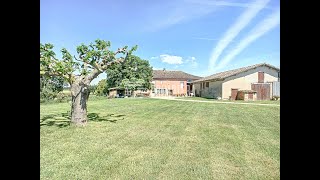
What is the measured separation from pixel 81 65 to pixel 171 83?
1542 centimetres

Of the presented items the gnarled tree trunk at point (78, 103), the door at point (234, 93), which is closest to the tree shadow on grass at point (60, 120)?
the gnarled tree trunk at point (78, 103)

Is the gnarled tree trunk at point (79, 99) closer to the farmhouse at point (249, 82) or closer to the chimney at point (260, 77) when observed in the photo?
the farmhouse at point (249, 82)

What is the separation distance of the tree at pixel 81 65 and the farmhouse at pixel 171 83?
13.2 meters

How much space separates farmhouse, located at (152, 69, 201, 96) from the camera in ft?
63.0

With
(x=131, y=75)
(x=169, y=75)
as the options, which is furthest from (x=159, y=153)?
(x=169, y=75)

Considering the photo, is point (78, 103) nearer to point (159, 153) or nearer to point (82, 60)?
point (82, 60)

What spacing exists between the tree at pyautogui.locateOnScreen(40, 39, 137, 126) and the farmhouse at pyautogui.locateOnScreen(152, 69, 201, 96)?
13.2 metres

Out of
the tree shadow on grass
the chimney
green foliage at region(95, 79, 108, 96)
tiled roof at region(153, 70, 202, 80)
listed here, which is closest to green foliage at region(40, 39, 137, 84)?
the tree shadow on grass

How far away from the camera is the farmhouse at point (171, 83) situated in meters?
19.2

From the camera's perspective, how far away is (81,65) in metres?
4.66

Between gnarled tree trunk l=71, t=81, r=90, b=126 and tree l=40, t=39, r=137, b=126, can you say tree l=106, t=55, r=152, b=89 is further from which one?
gnarled tree trunk l=71, t=81, r=90, b=126
